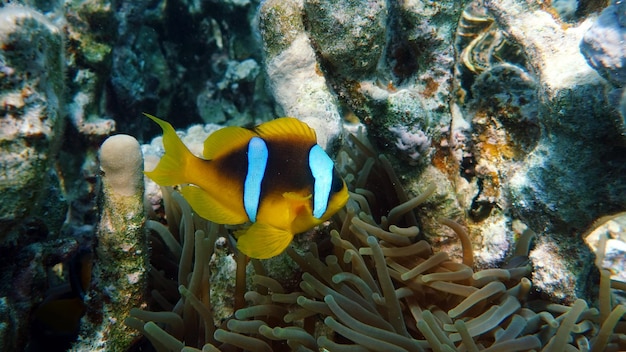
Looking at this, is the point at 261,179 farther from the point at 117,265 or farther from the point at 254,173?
the point at 117,265

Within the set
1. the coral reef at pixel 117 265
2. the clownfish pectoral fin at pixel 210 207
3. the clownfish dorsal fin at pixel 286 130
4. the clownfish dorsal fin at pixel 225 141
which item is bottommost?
the coral reef at pixel 117 265

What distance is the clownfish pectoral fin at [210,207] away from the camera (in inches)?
64.6

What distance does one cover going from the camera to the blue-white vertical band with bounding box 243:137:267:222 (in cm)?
158

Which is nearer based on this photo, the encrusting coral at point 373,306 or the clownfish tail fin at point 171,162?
the clownfish tail fin at point 171,162

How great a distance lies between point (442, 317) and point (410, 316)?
0.49 feet

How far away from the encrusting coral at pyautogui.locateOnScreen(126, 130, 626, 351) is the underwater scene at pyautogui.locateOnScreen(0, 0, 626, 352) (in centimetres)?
1

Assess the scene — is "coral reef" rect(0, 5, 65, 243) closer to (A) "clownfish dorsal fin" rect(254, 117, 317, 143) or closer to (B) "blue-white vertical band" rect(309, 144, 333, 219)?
(A) "clownfish dorsal fin" rect(254, 117, 317, 143)

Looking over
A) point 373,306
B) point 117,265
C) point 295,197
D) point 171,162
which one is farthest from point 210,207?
point 373,306

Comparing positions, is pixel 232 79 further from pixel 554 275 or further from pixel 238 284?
pixel 554 275

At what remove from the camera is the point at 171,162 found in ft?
5.15

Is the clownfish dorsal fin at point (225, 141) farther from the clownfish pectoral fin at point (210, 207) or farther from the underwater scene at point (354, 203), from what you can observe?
the clownfish pectoral fin at point (210, 207)

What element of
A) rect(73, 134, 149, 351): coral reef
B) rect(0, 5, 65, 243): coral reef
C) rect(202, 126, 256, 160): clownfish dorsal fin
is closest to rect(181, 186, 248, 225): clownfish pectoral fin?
rect(202, 126, 256, 160): clownfish dorsal fin

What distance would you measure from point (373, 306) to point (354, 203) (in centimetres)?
58

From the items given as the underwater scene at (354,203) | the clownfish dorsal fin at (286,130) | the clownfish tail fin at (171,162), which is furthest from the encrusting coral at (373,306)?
the clownfish dorsal fin at (286,130)
